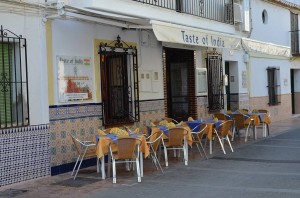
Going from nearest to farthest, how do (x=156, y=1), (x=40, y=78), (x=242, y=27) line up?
(x=40, y=78), (x=156, y=1), (x=242, y=27)

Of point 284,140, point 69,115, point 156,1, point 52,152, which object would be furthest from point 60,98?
point 284,140

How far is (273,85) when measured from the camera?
70.6 ft

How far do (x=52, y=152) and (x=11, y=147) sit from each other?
112 cm

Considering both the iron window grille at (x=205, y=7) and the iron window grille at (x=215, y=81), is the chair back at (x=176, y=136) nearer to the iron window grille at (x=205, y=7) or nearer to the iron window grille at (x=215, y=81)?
the iron window grille at (x=205, y=7)

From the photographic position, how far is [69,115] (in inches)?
394

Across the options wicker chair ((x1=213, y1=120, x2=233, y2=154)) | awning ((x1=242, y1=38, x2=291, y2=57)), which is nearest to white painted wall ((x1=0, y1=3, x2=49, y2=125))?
wicker chair ((x1=213, y1=120, x2=233, y2=154))

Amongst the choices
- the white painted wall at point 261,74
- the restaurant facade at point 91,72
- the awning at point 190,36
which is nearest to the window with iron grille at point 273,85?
the white painted wall at point 261,74

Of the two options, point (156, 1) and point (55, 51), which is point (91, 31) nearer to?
point (55, 51)

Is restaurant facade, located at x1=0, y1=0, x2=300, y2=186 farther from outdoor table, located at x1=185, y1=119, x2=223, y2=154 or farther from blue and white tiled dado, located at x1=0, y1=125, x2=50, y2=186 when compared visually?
outdoor table, located at x1=185, y1=119, x2=223, y2=154

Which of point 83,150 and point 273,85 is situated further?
point 273,85

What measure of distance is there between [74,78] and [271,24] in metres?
13.7

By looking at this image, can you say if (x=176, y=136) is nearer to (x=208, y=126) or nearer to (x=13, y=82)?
(x=208, y=126)

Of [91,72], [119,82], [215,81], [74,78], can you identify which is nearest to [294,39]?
[215,81]

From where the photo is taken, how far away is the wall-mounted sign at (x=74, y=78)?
9.88 meters
